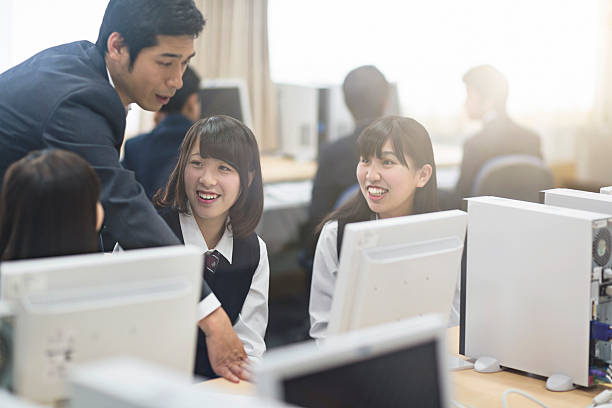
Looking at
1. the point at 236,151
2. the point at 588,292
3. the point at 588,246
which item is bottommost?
the point at 588,292

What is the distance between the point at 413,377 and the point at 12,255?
72 cm

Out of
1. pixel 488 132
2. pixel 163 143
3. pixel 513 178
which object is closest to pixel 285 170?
pixel 488 132

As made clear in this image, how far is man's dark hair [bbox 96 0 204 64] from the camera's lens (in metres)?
1.84

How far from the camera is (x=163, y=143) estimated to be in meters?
2.78

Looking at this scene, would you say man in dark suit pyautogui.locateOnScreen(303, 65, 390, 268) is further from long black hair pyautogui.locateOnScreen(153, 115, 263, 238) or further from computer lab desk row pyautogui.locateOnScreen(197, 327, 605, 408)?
computer lab desk row pyautogui.locateOnScreen(197, 327, 605, 408)

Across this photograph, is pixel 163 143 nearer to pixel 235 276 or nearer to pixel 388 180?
pixel 235 276

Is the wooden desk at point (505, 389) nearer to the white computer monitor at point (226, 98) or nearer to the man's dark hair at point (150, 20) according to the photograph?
the man's dark hair at point (150, 20)

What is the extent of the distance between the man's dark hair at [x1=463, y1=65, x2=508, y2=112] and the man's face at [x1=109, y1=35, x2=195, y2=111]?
8.11 feet

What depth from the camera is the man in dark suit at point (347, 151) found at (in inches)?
136

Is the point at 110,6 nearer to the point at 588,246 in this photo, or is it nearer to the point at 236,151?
the point at 236,151

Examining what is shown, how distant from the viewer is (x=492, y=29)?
5320 millimetres

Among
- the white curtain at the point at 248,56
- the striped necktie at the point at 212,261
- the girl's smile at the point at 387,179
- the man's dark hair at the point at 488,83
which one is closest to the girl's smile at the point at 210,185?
the striped necktie at the point at 212,261

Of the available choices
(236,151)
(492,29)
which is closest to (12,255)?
(236,151)

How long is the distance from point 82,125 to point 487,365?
3.68ft
